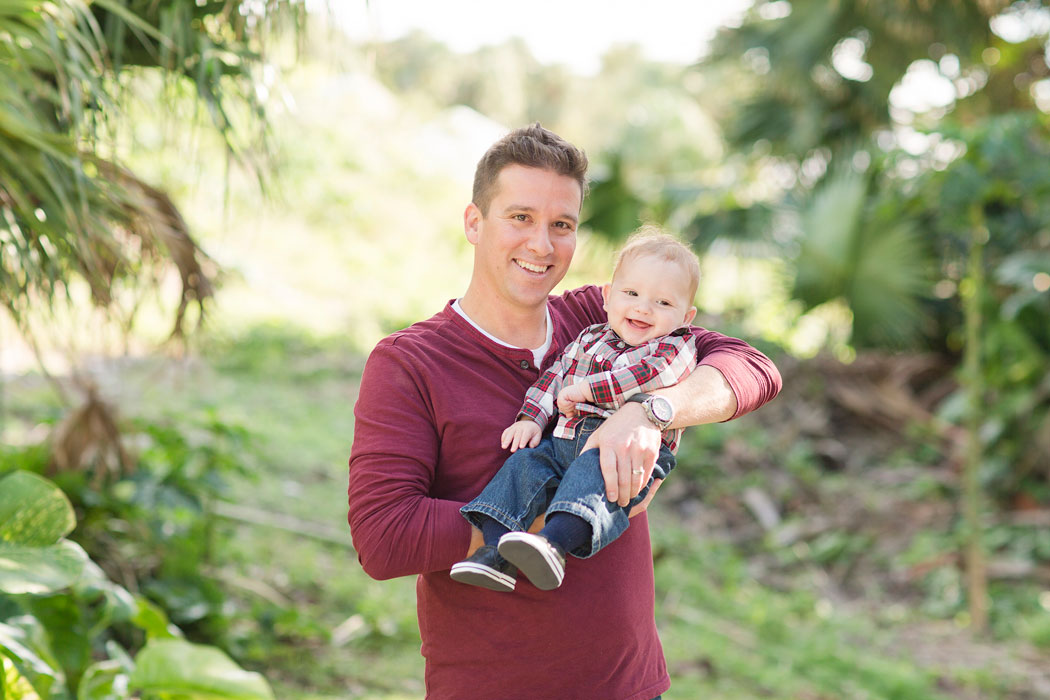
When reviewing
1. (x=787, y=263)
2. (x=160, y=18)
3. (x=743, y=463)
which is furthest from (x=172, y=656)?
(x=787, y=263)

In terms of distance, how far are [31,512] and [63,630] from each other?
821mm

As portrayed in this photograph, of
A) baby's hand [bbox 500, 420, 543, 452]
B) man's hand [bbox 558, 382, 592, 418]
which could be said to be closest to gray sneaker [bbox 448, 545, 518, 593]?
baby's hand [bbox 500, 420, 543, 452]

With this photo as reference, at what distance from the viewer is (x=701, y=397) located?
1.81 m

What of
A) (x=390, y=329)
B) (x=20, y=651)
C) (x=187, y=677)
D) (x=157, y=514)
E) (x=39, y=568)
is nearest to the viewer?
(x=39, y=568)

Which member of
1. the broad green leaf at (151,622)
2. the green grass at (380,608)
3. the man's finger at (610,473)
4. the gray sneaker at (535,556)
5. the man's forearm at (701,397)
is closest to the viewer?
the gray sneaker at (535,556)

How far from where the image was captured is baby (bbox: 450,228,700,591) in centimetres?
161

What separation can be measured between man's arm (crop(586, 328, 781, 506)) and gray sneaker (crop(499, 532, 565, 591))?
17 centimetres

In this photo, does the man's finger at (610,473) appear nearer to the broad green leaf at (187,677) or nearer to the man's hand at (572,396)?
the man's hand at (572,396)

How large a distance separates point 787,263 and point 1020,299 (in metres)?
1.97

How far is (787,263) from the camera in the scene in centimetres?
795

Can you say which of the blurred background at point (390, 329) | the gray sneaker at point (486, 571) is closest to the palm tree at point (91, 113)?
the blurred background at point (390, 329)

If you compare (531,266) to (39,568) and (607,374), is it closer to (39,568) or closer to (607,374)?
(607,374)

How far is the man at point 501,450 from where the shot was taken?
5.41 feet

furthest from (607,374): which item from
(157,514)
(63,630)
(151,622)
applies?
(157,514)
